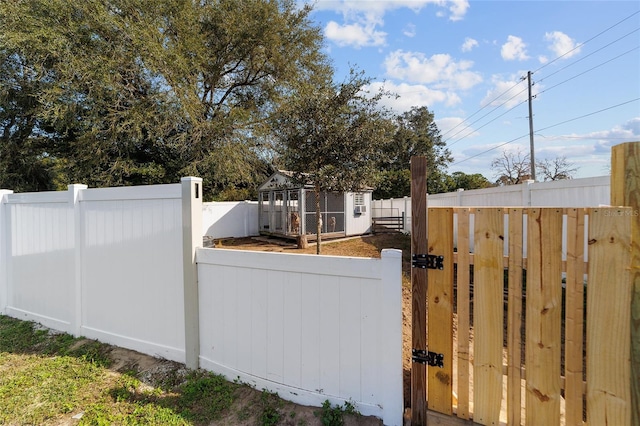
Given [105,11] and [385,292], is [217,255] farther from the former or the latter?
[105,11]

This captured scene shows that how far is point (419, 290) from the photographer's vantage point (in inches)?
75.2

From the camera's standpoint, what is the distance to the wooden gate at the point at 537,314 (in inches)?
60.8

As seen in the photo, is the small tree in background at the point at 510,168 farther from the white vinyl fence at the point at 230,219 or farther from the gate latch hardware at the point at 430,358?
the gate latch hardware at the point at 430,358

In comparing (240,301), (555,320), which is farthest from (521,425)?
(240,301)

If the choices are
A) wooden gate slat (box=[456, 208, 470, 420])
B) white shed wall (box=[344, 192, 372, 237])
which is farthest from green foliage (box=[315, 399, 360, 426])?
white shed wall (box=[344, 192, 372, 237])

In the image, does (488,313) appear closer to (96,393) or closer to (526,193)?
(96,393)

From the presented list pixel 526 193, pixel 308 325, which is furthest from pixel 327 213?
pixel 308 325

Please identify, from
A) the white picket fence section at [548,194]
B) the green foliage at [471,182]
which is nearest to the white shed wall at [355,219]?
the white picket fence section at [548,194]

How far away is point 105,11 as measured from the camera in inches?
405

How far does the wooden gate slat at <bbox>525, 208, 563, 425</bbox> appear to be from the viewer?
5.42ft

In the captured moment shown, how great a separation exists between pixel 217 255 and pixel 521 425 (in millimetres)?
2384

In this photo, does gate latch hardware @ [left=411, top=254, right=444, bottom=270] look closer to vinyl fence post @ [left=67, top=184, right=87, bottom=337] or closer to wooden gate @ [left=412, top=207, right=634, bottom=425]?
wooden gate @ [left=412, top=207, right=634, bottom=425]

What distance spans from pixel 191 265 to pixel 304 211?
8.19m

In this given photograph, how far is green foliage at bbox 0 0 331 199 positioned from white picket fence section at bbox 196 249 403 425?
404 inches
